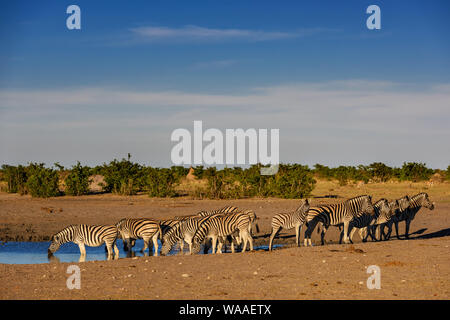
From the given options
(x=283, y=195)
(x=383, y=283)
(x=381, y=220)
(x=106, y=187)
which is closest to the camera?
(x=383, y=283)

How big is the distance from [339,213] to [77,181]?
22368 mm

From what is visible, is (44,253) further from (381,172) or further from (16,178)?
(381,172)

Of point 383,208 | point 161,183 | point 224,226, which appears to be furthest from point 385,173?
point 224,226

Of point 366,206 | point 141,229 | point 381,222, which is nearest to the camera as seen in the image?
point 141,229

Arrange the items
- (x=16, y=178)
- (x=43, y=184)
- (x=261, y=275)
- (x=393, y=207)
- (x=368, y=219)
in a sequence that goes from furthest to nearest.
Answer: (x=16, y=178), (x=43, y=184), (x=393, y=207), (x=368, y=219), (x=261, y=275)

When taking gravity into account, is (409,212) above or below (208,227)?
above

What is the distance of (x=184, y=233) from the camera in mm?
15422

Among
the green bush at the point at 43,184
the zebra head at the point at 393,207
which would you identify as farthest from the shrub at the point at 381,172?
the zebra head at the point at 393,207

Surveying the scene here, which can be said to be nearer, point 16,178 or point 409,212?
point 409,212

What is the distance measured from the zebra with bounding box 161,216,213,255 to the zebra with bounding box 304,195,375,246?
137 inches
